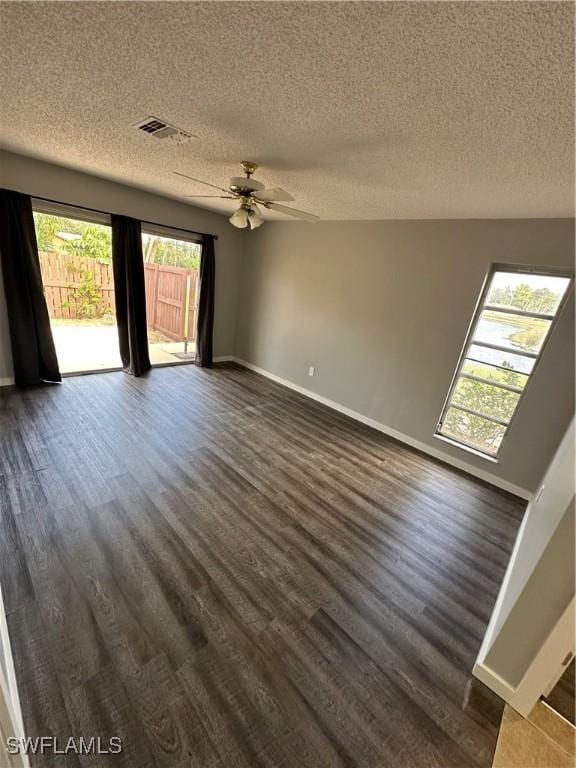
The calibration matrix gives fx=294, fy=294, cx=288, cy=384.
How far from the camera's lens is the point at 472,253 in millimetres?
2904

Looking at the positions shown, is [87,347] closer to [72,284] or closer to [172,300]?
[72,284]

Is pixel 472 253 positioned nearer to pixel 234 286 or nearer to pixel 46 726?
pixel 234 286

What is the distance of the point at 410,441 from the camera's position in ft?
11.7

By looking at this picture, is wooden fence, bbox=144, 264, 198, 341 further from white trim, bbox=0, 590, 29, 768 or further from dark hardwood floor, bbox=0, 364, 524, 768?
white trim, bbox=0, 590, 29, 768

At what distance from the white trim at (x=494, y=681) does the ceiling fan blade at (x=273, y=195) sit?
2.87 meters

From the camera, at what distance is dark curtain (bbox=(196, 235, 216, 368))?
4.67 metres

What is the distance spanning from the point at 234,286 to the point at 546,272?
4311 millimetres

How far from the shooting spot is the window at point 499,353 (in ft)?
8.77

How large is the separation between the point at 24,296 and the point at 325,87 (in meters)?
3.74

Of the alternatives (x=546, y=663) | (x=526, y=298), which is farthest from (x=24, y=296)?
(x=526, y=298)

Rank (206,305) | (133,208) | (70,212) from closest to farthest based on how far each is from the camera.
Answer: (70,212), (133,208), (206,305)

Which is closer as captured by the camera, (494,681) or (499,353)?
(494,681)

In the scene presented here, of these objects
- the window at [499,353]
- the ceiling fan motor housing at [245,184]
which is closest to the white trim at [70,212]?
the ceiling fan motor housing at [245,184]

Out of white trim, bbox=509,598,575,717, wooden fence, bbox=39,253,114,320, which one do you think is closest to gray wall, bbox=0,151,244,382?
wooden fence, bbox=39,253,114,320
